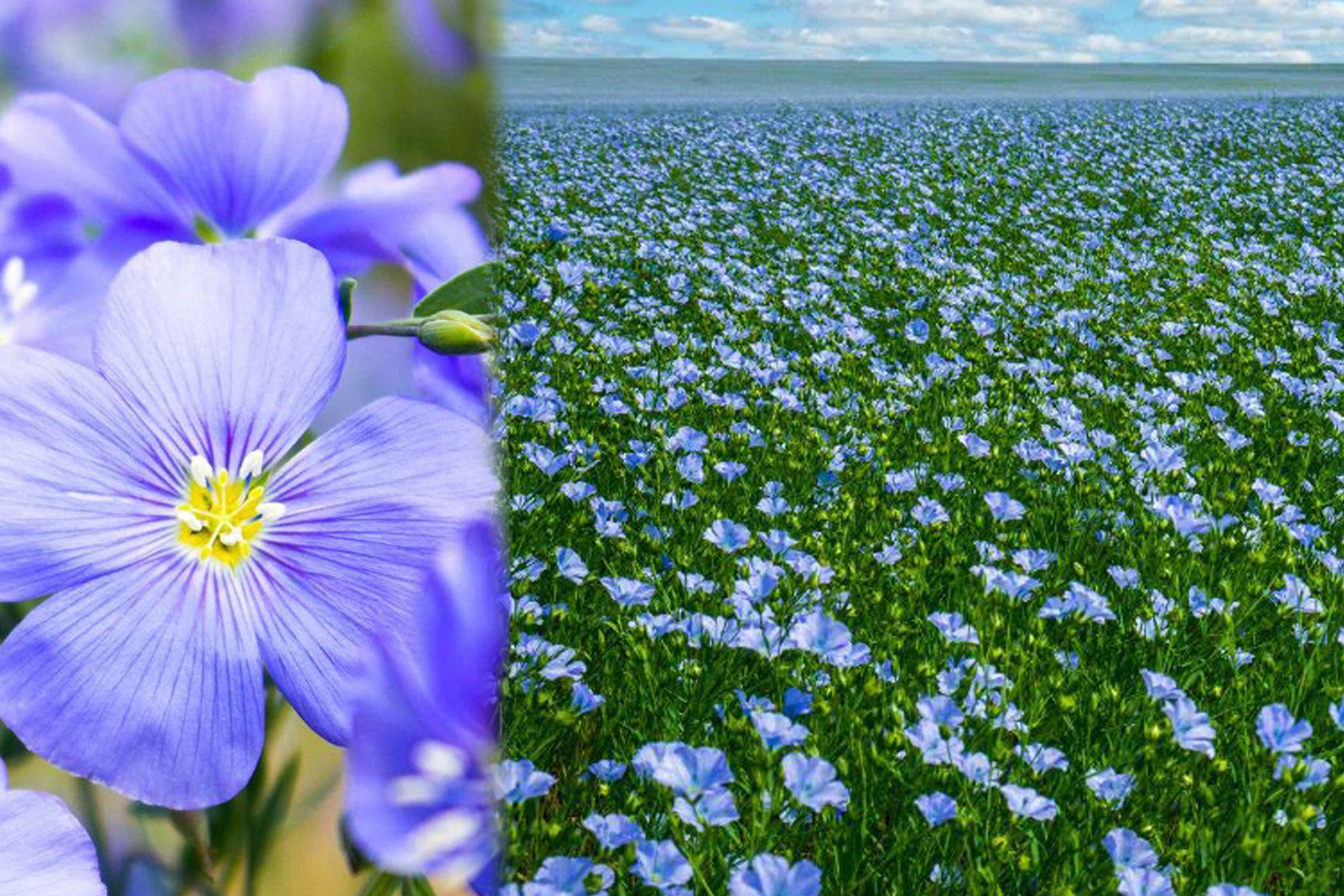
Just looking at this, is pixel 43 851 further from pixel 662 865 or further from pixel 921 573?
pixel 921 573

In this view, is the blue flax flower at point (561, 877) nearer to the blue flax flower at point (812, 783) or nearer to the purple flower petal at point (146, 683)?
the blue flax flower at point (812, 783)

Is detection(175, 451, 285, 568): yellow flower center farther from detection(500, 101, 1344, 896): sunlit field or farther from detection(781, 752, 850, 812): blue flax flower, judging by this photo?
detection(781, 752, 850, 812): blue flax flower

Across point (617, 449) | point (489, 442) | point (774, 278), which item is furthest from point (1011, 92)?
point (489, 442)

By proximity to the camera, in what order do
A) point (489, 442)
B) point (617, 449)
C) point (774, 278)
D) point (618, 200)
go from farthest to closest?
point (618, 200)
point (774, 278)
point (617, 449)
point (489, 442)

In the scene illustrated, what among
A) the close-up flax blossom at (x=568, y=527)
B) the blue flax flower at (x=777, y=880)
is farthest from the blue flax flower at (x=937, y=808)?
the blue flax flower at (x=777, y=880)

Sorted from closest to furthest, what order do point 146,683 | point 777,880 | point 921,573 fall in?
1. point 146,683
2. point 777,880
3. point 921,573

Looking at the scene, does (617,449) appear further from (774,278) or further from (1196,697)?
(774,278)

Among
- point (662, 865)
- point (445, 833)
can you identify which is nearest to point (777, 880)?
point (662, 865)
